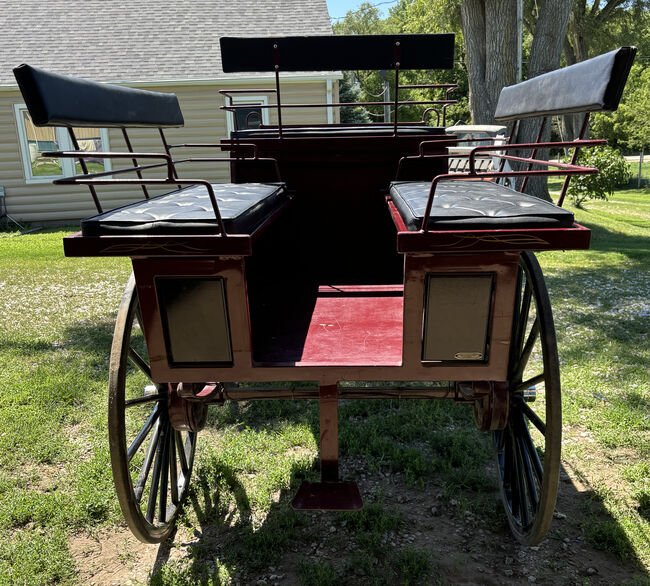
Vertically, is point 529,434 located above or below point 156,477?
above

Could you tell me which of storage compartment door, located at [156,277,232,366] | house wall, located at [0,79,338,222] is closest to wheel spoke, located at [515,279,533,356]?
storage compartment door, located at [156,277,232,366]

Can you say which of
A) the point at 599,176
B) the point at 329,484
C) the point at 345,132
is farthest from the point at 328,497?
the point at 599,176

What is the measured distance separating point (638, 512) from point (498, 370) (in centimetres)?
137

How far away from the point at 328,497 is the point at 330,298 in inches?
47.9

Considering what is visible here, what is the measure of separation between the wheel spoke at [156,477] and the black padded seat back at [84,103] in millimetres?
1444

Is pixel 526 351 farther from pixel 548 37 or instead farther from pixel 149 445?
pixel 548 37

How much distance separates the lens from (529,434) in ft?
8.84

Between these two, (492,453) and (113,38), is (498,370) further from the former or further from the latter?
(113,38)

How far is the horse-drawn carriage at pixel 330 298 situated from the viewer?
2020mm

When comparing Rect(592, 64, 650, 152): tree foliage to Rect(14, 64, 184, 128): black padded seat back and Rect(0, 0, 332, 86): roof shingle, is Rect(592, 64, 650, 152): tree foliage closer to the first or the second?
Rect(0, 0, 332, 86): roof shingle

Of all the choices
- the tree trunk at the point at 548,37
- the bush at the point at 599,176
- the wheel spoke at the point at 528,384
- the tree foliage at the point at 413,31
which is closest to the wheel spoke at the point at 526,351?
the wheel spoke at the point at 528,384

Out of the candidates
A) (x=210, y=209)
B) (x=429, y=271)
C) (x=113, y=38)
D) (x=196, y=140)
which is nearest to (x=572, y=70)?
(x=429, y=271)

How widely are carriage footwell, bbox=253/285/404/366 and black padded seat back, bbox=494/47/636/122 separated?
45.8 inches

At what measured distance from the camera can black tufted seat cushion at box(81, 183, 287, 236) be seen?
203 centimetres
